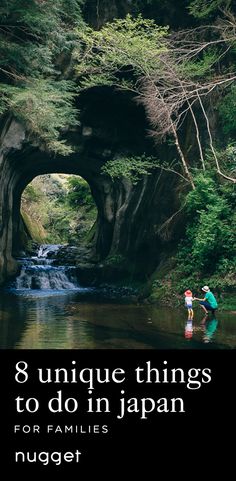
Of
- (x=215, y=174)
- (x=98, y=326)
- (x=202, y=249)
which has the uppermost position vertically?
(x=215, y=174)

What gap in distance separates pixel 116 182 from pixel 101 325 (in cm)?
1572

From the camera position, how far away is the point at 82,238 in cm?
4738

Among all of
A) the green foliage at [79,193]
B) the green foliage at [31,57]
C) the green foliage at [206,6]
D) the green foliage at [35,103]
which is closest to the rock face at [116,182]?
the green foliage at [31,57]

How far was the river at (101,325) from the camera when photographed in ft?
34.5

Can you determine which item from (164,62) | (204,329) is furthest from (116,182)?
(204,329)

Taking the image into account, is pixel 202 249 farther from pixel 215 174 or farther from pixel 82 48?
pixel 82 48

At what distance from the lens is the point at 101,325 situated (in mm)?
13195

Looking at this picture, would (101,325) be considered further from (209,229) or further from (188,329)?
(209,229)

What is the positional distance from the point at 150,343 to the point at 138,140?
1713 cm

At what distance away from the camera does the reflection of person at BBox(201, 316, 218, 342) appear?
11.3m

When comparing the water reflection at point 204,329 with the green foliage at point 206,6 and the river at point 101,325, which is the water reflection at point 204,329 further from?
the green foliage at point 206,6

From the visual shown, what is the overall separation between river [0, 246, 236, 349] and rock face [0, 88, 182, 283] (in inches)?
129

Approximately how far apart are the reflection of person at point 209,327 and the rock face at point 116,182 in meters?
6.94
